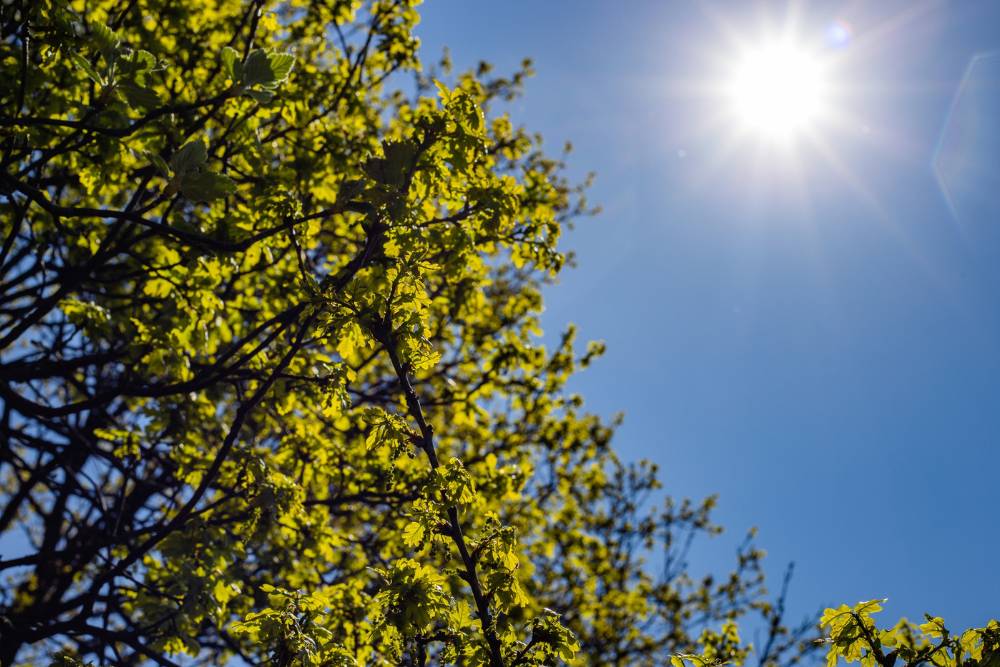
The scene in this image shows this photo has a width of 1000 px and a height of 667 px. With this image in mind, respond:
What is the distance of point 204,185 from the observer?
123 inches

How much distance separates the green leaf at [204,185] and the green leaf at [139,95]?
0.38 meters

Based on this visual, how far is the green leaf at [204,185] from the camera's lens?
3104 millimetres

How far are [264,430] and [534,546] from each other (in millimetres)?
3764

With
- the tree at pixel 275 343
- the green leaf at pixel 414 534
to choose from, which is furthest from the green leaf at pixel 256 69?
the green leaf at pixel 414 534

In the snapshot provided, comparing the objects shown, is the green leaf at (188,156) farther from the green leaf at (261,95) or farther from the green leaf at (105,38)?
the green leaf at (105,38)

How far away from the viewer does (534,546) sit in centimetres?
877

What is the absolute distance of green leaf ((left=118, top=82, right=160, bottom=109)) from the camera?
3.12m

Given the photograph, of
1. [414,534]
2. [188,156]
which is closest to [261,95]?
[188,156]

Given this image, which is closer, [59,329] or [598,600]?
[59,329]

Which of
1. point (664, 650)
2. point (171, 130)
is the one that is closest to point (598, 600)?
point (664, 650)

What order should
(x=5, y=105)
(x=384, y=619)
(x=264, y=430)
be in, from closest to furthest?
(x=384, y=619)
(x=5, y=105)
(x=264, y=430)

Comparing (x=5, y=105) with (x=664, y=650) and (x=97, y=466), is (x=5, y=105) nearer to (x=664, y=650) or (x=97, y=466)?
(x=97, y=466)

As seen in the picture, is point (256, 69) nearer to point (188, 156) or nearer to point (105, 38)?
point (188, 156)

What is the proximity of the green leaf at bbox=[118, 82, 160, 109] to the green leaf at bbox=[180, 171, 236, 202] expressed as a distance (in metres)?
0.38
